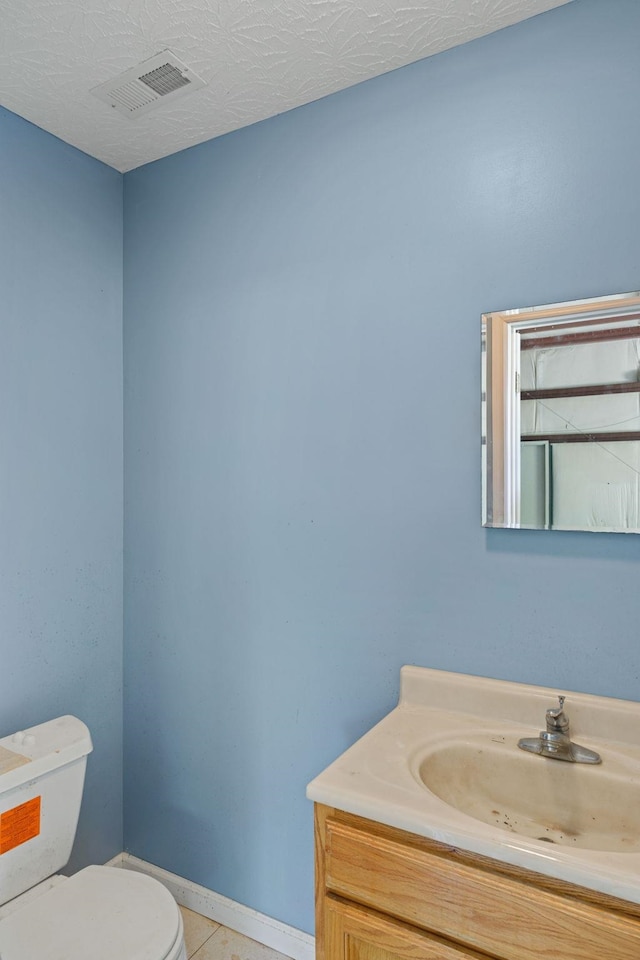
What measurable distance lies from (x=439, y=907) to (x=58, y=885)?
3.42 ft

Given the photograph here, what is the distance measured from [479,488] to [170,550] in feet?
3.53

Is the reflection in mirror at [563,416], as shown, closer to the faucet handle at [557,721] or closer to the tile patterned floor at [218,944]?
the faucet handle at [557,721]

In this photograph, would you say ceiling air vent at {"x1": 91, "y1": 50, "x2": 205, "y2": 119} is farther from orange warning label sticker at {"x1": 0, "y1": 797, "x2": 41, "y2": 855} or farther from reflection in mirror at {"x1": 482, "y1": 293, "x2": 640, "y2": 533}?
orange warning label sticker at {"x1": 0, "y1": 797, "x2": 41, "y2": 855}

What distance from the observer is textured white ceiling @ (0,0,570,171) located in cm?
135

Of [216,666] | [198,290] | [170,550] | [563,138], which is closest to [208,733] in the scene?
[216,666]

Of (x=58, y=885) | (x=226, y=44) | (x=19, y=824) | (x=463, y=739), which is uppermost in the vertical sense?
(x=226, y=44)

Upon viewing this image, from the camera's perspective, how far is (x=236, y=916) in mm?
1810

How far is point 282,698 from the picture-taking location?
1.75m

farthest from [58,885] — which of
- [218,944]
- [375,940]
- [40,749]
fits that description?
[375,940]

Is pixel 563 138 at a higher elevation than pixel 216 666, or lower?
higher

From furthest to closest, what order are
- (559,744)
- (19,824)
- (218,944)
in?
1. (218,944)
2. (19,824)
3. (559,744)

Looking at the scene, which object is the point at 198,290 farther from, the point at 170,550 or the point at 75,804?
the point at 75,804

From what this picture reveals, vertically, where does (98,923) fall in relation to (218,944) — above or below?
above

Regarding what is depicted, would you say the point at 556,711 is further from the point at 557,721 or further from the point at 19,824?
the point at 19,824
